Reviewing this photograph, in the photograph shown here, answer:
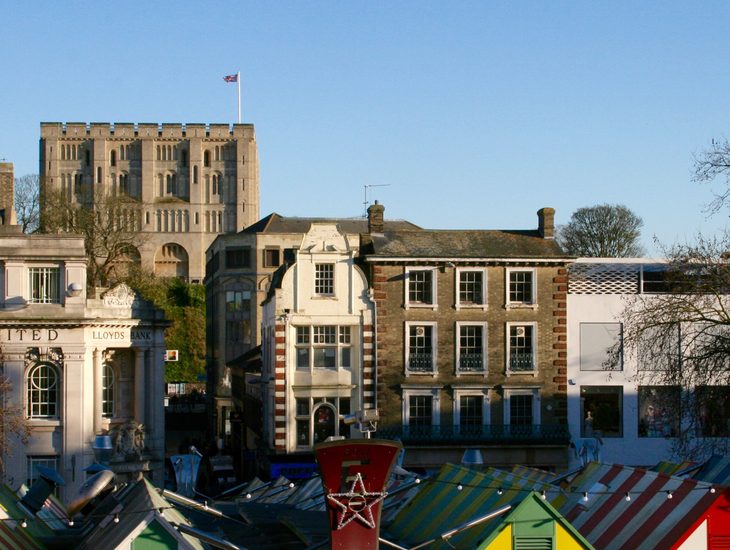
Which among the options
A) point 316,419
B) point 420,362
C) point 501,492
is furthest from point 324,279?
point 501,492

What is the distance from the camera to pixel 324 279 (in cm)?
5328

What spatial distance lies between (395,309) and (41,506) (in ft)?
Answer: 81.6

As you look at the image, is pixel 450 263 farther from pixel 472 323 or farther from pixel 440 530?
pixel 440 530

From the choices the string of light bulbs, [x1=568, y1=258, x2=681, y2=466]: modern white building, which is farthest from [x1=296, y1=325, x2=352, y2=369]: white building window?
the string of light bulbs

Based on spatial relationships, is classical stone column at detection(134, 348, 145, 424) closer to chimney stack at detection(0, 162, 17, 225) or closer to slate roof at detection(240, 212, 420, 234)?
chimney stack at detection(0, 162, 17, 225)

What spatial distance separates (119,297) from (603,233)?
56.0 metres

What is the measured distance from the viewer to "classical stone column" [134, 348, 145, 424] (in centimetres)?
5331

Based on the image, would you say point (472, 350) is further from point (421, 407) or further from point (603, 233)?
point (603, 233)

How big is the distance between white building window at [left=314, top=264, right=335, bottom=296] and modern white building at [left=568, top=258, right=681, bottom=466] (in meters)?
9.88

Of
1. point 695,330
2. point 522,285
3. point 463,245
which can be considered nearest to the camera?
point 695,330

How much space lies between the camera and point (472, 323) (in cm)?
5353

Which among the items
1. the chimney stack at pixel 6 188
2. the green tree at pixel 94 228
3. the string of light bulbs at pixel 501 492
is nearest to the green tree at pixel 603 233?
the green tree at pixel 94 228

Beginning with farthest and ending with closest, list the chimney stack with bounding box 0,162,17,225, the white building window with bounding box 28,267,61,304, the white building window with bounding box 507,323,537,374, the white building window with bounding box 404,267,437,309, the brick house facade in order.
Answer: the chimney stack with bounding box 0,162,17,225 → the white building window with bounding box 507,323,537,374 → the white building window with bounding box 404,267,437,309 → the brick house facade → the white building window with bounding box 28,267,61,304

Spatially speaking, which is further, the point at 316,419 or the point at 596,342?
the point at 596,342
